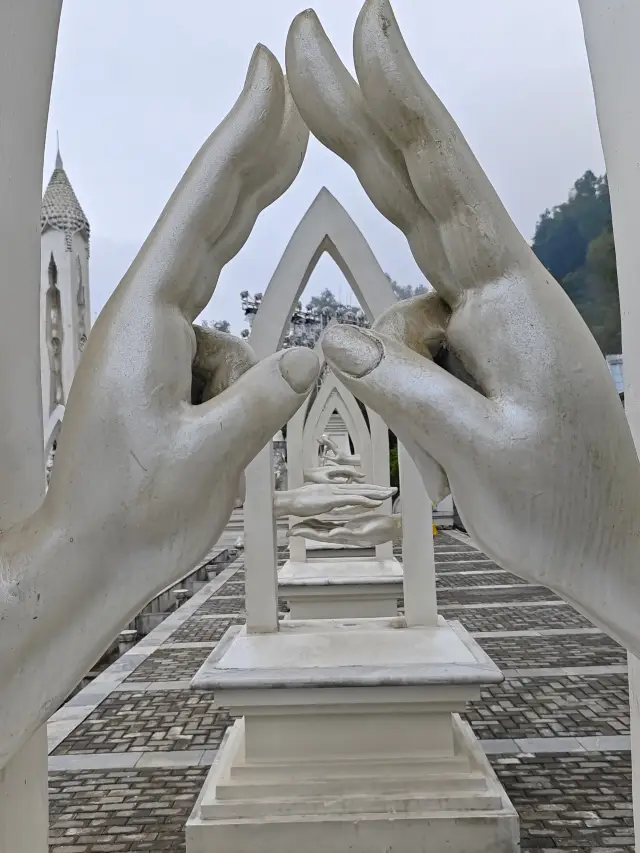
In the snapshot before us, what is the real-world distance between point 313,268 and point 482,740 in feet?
11.0

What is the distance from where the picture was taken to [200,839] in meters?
3.42

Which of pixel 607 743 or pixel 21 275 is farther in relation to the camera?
pixel 607 743

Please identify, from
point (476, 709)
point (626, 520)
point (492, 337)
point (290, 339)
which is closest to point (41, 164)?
point (492, 337)

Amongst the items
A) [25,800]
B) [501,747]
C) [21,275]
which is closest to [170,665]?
[501,747]

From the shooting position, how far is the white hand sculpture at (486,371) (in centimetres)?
107

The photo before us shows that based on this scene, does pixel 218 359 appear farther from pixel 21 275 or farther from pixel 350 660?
pixel 350 660

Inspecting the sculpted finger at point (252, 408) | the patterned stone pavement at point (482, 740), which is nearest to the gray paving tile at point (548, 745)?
the patterned stone pavement at point (482, 740)

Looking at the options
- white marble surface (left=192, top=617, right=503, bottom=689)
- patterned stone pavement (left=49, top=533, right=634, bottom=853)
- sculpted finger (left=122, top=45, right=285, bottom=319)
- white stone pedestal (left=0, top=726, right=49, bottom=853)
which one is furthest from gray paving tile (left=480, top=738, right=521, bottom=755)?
sculpted finger (left=122, top=45, right=285, bottom=319)

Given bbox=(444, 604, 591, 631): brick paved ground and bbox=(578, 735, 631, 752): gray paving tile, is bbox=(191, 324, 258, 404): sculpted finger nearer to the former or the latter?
bbox=(578, 735, 631, 752): gray paving tile

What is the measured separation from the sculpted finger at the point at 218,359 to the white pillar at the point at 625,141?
32.4 inches

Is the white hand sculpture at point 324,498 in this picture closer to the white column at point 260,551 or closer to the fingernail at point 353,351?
the white column at point 260,551

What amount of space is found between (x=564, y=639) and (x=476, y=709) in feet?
7.65

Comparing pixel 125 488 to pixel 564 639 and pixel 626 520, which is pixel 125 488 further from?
pixel 564 639

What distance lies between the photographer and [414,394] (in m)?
1.08
